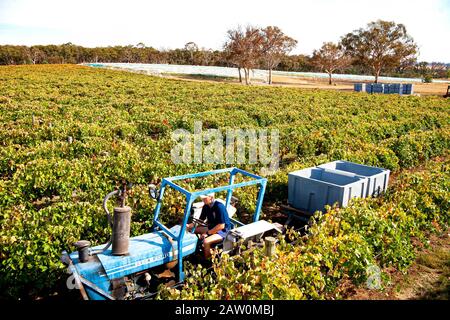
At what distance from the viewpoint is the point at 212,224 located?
580cm

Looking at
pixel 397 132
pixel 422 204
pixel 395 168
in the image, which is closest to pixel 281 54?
pixel 397 132

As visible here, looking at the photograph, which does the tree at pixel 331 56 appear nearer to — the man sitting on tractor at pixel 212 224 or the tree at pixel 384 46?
the tree at pixel 384 46

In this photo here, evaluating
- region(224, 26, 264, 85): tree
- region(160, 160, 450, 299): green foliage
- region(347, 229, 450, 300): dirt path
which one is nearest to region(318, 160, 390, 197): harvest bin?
region(160, 160, 450, 299): green foliage

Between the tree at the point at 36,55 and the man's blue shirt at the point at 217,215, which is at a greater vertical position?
the tree at the point at 36,55

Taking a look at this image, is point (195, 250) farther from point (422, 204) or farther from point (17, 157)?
point (17, 157)

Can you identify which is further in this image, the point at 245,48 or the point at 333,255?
the point at 245,48

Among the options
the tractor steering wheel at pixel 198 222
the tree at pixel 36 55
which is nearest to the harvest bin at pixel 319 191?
the tractor steering wheel at pixel 198 222

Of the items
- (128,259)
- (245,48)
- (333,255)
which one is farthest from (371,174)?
(245,48)

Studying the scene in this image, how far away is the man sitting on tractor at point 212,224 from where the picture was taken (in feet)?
17.9

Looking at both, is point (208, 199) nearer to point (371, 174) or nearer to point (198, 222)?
point (198, 222)

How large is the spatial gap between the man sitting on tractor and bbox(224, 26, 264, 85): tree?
58327mm

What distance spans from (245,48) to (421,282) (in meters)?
60.6

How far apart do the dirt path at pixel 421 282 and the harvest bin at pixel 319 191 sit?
166 centimetres

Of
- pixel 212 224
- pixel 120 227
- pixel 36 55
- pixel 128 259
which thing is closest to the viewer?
pixel 120 227
